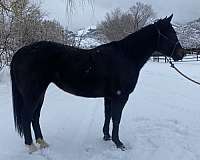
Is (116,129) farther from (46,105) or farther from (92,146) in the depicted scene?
(46,105)

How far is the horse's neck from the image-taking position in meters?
4.91

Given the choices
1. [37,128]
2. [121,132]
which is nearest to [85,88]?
[37,128]

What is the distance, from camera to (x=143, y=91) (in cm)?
1095

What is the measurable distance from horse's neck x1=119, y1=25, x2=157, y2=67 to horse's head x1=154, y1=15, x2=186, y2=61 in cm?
8

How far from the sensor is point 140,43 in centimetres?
493

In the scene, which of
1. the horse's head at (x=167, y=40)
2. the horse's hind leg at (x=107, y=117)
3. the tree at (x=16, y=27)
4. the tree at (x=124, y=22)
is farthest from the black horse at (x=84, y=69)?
the tree at (x=124, y=22)

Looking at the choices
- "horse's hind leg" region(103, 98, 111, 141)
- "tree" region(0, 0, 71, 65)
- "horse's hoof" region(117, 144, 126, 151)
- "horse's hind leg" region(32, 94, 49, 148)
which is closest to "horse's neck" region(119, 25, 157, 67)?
"horse's hind leg" region(103, 98, 111, 141)

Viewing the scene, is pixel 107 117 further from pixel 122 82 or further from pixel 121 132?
pixel 122 82

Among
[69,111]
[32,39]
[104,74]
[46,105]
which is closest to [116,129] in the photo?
[104,74]

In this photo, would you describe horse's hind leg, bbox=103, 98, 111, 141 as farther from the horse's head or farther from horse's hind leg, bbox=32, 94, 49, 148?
the horse's head

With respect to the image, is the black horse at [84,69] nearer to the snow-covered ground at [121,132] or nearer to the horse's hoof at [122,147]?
the horse's hoof at [122,147]

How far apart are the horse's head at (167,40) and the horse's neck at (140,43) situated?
0.08 metres

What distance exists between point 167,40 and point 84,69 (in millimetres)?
1325

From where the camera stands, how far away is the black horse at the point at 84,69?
4.55m
